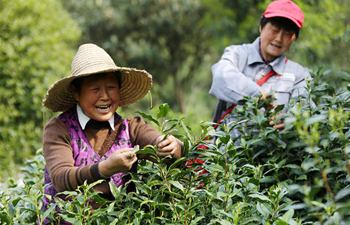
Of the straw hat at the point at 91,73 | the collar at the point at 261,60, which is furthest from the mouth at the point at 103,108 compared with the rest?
the collar at the point at 261,60

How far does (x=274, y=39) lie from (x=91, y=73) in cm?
143

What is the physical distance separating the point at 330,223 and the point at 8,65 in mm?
5784

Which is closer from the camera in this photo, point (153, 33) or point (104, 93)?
point (104, 93)

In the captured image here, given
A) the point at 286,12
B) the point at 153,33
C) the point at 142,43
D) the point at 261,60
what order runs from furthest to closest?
the point at 153,33 < the point at 142,43 < the point at 261,60 < the point at 286,12

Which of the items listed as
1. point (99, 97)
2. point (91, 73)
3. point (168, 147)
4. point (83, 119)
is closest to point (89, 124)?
point (83, 119)

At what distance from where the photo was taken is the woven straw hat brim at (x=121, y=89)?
10.4 feet

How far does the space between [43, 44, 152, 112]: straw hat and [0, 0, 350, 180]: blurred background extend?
0.12m

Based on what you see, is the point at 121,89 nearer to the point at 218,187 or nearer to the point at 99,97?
the point at 99,97

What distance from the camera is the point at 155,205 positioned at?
2.60 meters

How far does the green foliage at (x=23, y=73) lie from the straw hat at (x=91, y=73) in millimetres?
3658

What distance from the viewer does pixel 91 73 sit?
3.05 m

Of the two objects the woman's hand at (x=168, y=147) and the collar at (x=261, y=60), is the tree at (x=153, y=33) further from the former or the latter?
the woman's hand at (x=168, y=147)

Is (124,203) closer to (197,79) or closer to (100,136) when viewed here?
(100,136)

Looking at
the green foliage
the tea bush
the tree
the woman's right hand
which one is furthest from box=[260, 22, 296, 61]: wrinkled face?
the tree
